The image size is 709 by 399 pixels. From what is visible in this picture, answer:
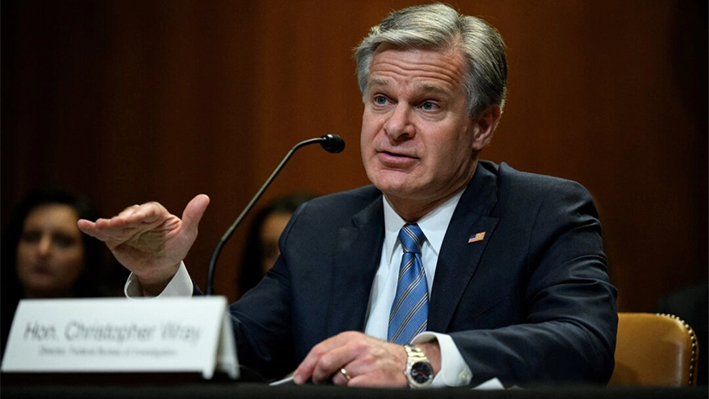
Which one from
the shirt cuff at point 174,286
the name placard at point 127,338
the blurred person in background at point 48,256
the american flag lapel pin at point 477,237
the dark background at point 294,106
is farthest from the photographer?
the dark background at point 294,106

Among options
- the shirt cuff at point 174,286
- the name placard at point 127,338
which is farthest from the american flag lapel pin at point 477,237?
the name placard at point 127,338

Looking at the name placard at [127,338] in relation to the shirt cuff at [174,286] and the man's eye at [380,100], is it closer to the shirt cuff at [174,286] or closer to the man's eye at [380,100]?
the shirt cuff at [174,286]

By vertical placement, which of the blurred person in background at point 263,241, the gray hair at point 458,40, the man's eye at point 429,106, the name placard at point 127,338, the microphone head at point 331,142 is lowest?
the blurred person in background at point 263,241

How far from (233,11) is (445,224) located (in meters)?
2.53

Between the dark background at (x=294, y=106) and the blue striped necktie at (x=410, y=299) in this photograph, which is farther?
the dark background at (x=294, y=106)

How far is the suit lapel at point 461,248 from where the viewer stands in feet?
7.06

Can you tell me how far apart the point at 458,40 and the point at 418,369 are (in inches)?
39.7

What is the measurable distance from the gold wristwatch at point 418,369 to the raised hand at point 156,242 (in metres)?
0.60

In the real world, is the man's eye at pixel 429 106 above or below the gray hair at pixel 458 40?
below

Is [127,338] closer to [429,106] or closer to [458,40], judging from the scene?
[429,106]

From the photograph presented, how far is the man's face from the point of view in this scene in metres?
2.29

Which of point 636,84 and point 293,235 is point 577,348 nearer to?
point 293,235

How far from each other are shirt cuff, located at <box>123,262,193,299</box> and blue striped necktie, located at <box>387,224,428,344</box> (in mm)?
493

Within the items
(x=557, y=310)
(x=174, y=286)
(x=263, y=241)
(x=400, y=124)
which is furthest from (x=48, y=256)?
(x=557, y=310)
